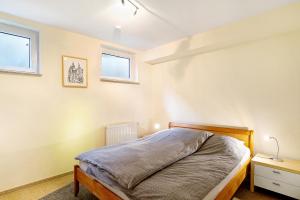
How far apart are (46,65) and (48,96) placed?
46cm

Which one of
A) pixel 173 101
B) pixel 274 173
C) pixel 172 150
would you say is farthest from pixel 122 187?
pixel 173 101

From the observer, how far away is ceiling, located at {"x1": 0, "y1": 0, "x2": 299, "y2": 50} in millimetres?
1973

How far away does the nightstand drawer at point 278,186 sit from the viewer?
1.92 m

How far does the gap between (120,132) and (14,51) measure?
208 cm

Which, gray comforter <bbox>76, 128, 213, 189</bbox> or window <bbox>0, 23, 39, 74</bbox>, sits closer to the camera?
gray comforter <bbox>76, 128, 213, 189</bbox>

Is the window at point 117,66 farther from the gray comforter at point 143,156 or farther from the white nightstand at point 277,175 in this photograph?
the white nightstand at point 277,175

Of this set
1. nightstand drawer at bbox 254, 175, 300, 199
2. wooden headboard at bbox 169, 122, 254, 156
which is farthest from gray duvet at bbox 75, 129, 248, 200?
nightstand drawer at bbox 254, 175, 300, 199

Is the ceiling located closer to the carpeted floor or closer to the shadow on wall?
the shadow on wall

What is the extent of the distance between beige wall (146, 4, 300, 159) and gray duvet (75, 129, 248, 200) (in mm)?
526

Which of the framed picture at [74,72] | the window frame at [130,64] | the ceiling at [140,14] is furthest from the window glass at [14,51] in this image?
the window frame at [130,64]

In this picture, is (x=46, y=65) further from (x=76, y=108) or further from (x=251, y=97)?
(x=251, y=97)

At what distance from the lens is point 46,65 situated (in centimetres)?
251

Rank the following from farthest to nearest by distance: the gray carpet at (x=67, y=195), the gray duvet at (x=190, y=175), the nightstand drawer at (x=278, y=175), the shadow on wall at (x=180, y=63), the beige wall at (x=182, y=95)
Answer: the shadow on wall at (x=180, y=63)
the beige wall at (x=182, y=95)
the gray carpet at (x=67, y=195)
the nightstand drawer at (x=278, y=175)
the gray duvet at (x=190, y=175)

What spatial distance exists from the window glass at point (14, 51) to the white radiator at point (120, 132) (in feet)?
5.41
